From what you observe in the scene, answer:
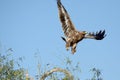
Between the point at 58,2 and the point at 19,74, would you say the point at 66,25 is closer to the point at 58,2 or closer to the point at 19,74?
the point at 58,2

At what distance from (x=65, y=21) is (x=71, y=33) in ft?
2.33

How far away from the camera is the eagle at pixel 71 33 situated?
52.9 feet

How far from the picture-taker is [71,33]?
16891mm

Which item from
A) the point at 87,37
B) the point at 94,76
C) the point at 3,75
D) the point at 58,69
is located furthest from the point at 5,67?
the point at 58,69

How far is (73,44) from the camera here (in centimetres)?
1653

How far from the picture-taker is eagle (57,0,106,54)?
16125mm

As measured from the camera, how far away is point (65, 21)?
645 inches

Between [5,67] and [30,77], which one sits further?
[5,67]

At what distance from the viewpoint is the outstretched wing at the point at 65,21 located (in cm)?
1605

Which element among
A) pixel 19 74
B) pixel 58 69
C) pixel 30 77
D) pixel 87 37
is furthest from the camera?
pixel 19 74

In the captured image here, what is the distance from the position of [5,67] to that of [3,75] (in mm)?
610

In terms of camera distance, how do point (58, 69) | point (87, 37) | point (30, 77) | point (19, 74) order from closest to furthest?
point (58, 69) < point (30, 77) < point (87, 37) < point (19, 74)

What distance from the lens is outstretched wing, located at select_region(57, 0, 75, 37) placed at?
16047 mm

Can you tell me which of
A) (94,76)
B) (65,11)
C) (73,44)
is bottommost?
(94,76)
